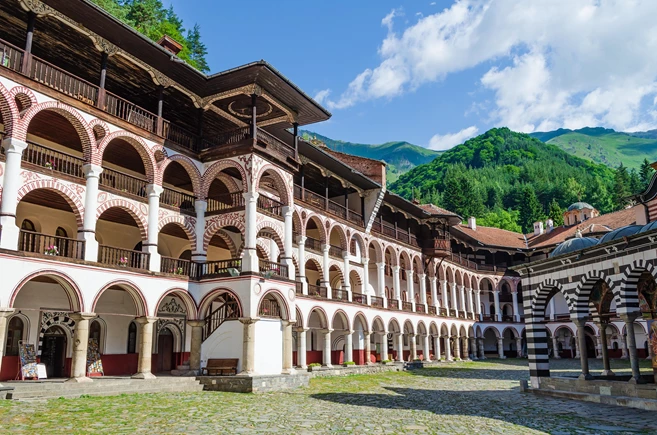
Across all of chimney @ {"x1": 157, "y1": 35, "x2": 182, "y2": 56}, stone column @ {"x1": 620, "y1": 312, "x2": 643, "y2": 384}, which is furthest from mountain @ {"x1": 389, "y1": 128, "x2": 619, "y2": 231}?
stone column @ {"x1": 620, "y1": 312, "x2": 643, "y2": 384}

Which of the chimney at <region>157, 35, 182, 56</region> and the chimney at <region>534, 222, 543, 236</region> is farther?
the chimney at <region>534, 222, 543, 236</region>

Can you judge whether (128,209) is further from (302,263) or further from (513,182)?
(513,182)

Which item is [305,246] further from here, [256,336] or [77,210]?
[77,210]

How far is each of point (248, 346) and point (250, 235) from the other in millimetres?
3972

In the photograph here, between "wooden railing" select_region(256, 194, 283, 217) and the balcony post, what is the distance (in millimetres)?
4056

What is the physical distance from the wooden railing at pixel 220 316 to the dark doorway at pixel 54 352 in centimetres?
490

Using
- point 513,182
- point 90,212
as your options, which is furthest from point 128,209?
point 513,182

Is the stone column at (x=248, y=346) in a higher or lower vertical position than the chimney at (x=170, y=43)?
lower

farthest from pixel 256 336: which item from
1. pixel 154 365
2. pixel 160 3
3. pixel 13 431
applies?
pixel 160 3

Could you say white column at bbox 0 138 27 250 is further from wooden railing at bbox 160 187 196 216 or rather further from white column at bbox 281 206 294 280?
white column at bbox 281 206 294 280

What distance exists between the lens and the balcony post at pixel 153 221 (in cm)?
1886

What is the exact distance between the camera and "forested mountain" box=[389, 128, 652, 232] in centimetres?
8362

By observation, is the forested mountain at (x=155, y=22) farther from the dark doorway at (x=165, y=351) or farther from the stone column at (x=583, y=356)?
the stone column at (x=583, y=356)

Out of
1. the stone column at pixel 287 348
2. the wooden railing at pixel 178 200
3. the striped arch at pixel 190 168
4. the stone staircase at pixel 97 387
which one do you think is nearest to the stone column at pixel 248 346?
the stone staircase at pixel 97 387
